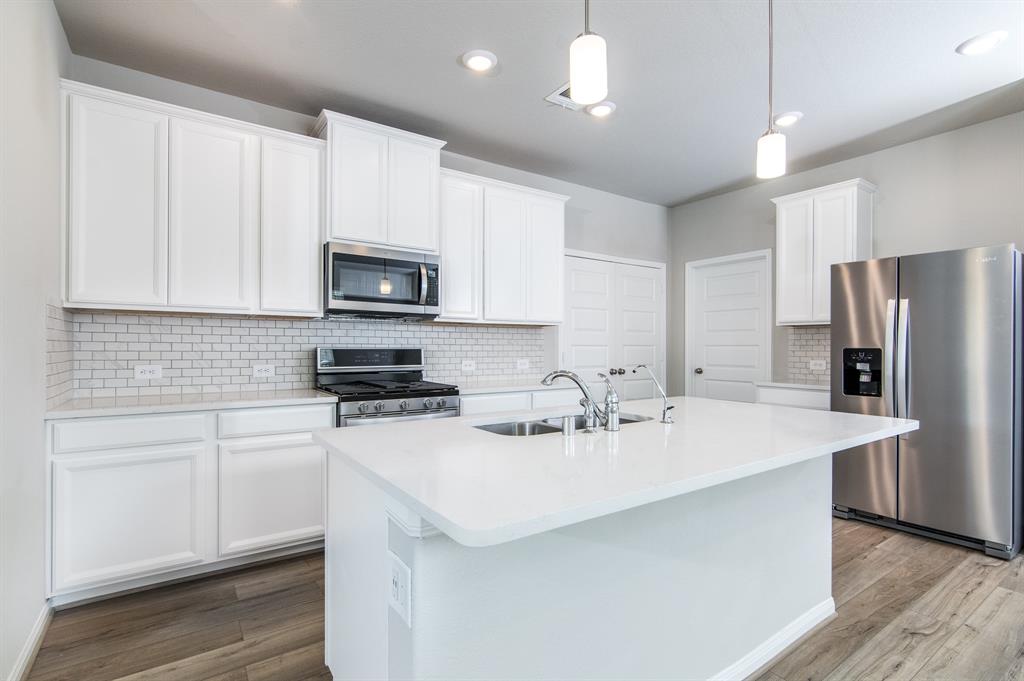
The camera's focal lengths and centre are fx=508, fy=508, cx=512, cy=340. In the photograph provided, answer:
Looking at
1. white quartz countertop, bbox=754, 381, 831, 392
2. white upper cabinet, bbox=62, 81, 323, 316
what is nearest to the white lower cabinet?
white upper cabinet, bbox=62, 81, 323, 316

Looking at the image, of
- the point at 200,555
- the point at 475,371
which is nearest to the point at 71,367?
the point at 200,555

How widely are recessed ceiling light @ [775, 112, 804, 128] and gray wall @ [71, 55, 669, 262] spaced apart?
73.7 inches

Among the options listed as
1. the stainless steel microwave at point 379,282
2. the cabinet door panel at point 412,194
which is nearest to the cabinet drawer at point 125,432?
the stainless steel microwave at point 379,282

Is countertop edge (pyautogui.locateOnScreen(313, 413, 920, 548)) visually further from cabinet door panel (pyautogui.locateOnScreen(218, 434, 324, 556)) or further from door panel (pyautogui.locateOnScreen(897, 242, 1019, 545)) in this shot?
door panel (pyautogui.locateOnScreen(897, 242, 1019, 545))

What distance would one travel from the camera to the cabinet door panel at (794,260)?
4.16 m

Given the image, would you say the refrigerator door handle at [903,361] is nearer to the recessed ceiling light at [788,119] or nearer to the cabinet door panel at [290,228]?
the recessed ceiling light at [788,119]

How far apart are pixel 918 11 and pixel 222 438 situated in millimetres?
3933

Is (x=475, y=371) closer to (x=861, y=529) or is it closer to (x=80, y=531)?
Result: (x=80, y=531)

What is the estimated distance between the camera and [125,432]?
7.84 ft

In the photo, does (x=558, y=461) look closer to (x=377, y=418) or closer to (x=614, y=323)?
(x=377, y=418)

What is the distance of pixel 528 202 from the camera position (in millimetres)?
4105

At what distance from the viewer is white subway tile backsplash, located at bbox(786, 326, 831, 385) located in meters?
4.31

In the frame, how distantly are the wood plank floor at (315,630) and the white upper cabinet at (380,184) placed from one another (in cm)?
203

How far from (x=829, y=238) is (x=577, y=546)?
3777 millimetres
